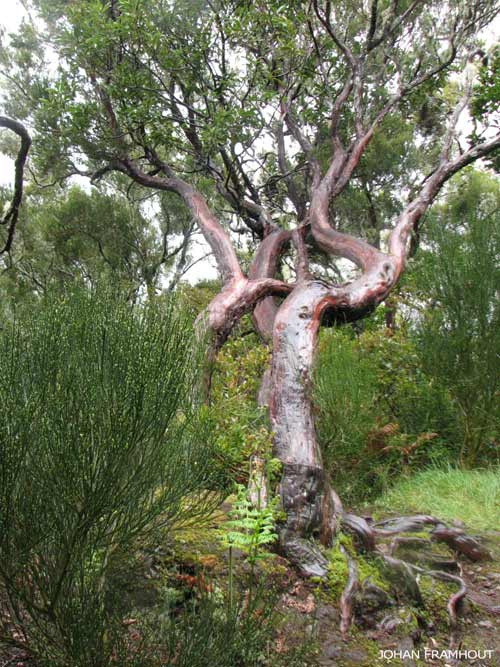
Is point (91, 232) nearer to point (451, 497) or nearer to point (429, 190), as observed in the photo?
point (429, 190)

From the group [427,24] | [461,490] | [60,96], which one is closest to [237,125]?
[60,96]

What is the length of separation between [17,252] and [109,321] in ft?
43.2

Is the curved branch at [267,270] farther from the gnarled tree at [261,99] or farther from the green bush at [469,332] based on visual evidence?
the green bush at [469,332]

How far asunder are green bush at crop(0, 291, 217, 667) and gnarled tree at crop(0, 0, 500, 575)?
2.78 meters

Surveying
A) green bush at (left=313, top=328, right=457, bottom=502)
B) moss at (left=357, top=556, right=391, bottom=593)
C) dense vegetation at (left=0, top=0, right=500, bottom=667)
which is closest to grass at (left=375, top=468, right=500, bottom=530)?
dense vegetation at (left=0, top=0, right=500, bottom=667)

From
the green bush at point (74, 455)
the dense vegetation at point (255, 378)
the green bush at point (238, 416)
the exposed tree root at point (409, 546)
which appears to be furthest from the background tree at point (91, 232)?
the green bush at point (74, 455)

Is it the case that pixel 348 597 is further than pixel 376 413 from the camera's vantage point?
No

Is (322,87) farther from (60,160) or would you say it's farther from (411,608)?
(411,608)

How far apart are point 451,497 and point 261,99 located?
5793 millimetres

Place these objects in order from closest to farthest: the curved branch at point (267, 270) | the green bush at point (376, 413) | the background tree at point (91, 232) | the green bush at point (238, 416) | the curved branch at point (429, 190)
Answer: the green bush at point (238, 416) → the green bush at point (376, 413) → the curved branch at point (429, 190) → the curved branch at point (267, 270) → the background tree at point (91, 232)

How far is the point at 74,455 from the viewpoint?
1.68m

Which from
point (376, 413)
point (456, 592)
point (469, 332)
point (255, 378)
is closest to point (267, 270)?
point (255, 378)

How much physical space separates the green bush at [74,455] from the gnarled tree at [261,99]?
2780 mm

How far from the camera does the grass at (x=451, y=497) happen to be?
4789mm
